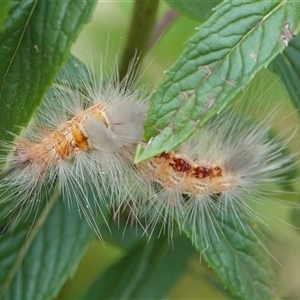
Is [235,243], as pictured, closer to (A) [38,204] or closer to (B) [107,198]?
(B) [107,198]

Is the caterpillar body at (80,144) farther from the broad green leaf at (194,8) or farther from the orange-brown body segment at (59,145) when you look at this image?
the broad green leaf at (194,8)

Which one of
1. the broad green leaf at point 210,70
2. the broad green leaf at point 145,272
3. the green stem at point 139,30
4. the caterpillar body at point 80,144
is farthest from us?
the broad green leaf at point 145,272

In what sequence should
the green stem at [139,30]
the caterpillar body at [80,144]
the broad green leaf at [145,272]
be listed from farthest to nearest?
the broad green leaf at [145,272], the green stem at [139,30], the caterpillar body at [80,144]

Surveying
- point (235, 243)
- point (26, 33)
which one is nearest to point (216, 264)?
point (235, 243)

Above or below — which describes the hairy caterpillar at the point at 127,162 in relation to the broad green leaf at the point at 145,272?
above

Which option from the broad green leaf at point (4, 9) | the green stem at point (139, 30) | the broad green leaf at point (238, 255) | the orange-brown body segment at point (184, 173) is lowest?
the broad green leaf at point (238, 255)

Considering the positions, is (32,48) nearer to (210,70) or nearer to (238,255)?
(210,70)

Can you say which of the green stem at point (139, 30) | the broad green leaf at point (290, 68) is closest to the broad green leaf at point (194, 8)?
the green stem at point (139, 30)
